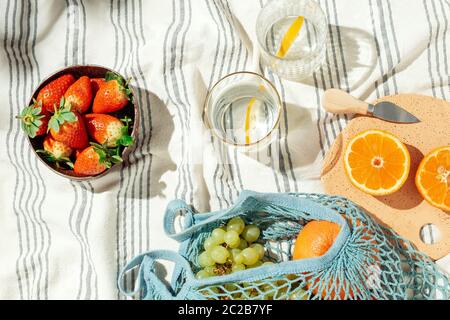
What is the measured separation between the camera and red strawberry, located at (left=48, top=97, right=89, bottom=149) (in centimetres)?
84

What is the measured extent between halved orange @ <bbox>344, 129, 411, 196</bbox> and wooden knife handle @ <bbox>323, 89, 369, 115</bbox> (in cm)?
5

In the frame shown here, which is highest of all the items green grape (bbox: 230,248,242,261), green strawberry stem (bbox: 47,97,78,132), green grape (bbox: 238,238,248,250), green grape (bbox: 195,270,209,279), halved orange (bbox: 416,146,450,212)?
green strawberry stem (bbox: 47,97,78,132)

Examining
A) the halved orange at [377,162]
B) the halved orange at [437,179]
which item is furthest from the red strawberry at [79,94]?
the halved orange at [437,179]

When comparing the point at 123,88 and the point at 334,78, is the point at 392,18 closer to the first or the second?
the point at 334,78

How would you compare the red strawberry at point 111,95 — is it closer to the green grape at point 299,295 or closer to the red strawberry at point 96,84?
the red strawberry at point 96,84

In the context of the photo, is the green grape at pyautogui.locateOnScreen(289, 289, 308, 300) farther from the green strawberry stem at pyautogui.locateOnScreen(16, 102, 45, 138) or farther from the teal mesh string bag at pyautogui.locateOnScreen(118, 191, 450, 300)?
the green strawberry stem at pyautogui.locateOnScreen(16, 102, 45, 138)

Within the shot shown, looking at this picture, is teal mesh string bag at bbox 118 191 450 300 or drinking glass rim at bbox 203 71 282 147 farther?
drinking glass rim at bbox 203 71 282 147

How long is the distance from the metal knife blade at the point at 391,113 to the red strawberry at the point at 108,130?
41cm

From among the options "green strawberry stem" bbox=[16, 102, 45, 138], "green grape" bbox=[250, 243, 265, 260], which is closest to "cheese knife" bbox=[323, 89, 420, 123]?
"green grape" bbox=[250, 243, 265, 260]

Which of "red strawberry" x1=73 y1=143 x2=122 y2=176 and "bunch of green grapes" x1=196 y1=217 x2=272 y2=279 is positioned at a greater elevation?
"red strawberry" x1=73 y1=143 x2=122 y2=176

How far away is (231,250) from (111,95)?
311 mm

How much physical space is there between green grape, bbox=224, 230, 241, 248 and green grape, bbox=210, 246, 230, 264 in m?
0.01

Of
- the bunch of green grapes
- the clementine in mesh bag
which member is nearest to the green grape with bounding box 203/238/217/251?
the bunch of green grapes
